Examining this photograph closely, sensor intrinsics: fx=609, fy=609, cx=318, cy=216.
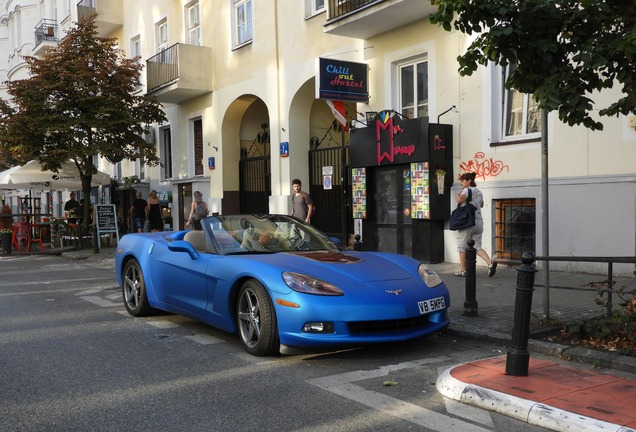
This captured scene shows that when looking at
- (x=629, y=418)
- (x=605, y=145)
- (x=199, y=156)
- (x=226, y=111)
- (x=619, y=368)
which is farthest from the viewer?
(x=199, y=156)

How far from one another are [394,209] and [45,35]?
25.5 m

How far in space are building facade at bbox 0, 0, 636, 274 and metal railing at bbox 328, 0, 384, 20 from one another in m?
0.03

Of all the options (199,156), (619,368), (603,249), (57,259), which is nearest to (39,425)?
(619,368)

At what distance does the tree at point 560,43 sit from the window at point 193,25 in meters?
16.6

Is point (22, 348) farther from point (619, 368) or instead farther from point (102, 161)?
point (102, 161)

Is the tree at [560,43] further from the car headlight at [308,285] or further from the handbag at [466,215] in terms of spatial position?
the handbag at [466,215]

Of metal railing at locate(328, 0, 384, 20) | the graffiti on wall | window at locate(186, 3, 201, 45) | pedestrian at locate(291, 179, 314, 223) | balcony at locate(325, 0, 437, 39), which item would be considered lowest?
pedestrian at locate(291, 179, 314, 223)

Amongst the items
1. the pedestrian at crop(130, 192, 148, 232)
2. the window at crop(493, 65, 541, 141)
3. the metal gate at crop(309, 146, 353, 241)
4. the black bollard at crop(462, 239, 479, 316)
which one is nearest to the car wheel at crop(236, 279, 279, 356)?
the black bollard at crop(462, 239, 479, 316)

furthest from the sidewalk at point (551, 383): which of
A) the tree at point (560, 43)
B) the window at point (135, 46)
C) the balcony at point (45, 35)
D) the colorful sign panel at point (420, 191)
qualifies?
the balcony at point (45, 35)

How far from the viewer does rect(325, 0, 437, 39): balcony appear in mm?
11812

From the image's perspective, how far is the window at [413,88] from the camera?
12.8 meters

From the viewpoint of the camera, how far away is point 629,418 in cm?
379

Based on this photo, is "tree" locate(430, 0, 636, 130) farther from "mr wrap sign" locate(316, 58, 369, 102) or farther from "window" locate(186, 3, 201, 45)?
"window" locate(186, 3, 201, 45)

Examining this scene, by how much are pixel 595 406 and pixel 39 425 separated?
3659 millimetres
